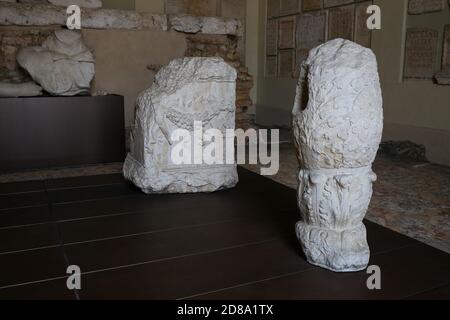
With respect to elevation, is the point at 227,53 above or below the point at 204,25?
below

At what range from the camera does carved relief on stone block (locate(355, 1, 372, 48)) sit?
561 centimetres

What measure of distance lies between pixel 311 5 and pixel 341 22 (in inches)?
30.5

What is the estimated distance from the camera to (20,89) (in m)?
4.54

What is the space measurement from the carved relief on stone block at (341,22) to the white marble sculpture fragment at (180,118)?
3389 mm

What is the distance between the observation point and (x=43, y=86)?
4633 millimetres

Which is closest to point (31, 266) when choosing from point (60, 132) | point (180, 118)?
point (180, 118)

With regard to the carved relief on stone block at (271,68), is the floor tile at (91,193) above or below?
below

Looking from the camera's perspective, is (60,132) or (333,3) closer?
(60,132)

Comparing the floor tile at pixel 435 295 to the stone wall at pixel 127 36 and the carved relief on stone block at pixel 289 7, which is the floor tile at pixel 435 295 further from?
the carved relief on stone block at pixel 289 7

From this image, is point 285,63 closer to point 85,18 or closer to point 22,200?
point 85,18

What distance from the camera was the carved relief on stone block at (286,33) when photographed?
706 cm

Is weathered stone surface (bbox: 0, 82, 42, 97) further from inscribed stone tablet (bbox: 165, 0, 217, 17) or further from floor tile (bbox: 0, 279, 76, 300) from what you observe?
floor tile (bbox: 0, 279, 76, 300)

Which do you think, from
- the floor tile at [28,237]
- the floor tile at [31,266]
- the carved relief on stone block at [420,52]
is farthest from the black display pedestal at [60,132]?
the carved relief on stone block at [420,52]
